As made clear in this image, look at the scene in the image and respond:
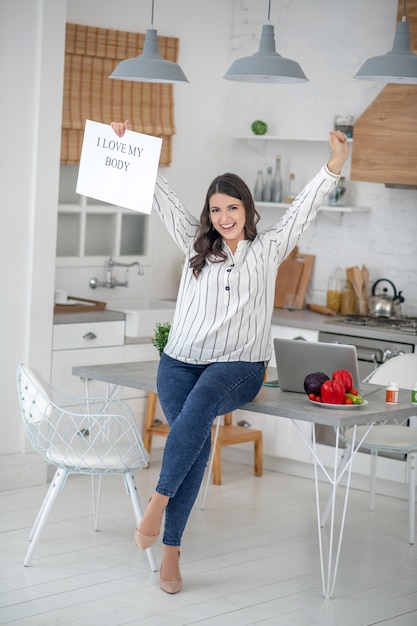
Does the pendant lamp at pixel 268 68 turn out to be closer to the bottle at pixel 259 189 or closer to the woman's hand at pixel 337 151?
the woman's hand at pixel 337 151

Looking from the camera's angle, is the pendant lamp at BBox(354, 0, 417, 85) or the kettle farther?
the kettle

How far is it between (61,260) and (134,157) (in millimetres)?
2058

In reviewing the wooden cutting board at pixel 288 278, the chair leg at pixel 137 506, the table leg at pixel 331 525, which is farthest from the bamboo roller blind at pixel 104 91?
the table leg at pixel 331 525

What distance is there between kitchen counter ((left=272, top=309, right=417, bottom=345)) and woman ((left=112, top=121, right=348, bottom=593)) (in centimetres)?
151

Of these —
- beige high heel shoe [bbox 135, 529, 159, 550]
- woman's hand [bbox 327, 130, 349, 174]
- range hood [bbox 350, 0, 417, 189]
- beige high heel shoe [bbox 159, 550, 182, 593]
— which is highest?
range hood [bbox 350, 0, 417, 189]

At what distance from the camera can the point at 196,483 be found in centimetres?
391

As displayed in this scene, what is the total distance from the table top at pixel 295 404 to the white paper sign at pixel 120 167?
2.35 feet

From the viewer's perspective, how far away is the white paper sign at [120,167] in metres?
4.03

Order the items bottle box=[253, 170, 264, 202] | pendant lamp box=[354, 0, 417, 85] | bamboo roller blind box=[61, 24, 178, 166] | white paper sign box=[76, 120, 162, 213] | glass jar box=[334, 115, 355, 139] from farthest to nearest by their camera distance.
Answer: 1. bottle box=[253, 170, 264, 202]
2. glass jar box=[334, 115, 355, 139]
3. bamboo roller blind box=[61, 24, 178, 166]
4. white paper sign box=[76, 120, 162, 213]
5. pendant lamp box=[354, 0, 417, 85]

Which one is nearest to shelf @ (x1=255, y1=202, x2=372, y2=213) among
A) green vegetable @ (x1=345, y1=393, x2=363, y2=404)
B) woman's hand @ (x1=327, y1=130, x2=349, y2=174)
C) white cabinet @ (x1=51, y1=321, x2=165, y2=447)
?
white cabinet @ (x1=51, y1=321, x2=165, y2=447)

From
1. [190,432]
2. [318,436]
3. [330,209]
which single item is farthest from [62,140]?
[190,432]

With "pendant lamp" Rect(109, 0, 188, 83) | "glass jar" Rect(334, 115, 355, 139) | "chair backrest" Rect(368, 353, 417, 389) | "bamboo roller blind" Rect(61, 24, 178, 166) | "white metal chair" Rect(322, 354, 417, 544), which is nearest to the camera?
"pendant lamp" Rect(109, 0, 188, 83)

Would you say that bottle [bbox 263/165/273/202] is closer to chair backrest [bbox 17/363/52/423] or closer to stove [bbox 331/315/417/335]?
stove [bbox 331/315/417/335]

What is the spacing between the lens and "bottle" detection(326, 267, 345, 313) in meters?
6.19
